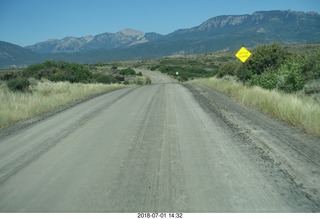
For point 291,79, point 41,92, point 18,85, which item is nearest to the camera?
point 291,79

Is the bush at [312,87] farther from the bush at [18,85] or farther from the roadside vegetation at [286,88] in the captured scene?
the bush at [18,85]

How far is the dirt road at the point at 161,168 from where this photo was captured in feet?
18.2

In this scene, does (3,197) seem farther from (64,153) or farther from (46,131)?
(46,131)

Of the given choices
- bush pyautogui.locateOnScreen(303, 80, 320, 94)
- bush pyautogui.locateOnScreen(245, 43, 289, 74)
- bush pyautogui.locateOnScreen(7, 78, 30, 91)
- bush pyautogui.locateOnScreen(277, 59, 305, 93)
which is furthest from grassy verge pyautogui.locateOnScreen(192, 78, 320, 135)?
bush pyautogui.locateOnScreen(245, 43, 289, 74)

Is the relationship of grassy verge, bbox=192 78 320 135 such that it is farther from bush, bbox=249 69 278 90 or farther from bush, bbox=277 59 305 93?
bush, bbox=249 69 278 90

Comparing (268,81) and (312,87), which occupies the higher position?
(312,87)

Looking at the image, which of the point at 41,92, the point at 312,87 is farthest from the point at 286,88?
the point at 41,92

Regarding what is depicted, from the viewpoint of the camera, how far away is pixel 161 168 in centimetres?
727

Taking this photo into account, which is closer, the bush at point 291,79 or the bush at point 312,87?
the bush at point 312,87

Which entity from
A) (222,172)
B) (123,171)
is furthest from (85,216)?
(222,172)

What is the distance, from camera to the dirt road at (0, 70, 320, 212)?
555 cm

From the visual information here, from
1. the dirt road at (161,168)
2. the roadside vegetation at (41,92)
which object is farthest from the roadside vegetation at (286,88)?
the roadside vegetation at (41,92)

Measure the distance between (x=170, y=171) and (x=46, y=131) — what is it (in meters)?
5.90

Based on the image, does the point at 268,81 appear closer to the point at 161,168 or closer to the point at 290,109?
the point at 290,109
